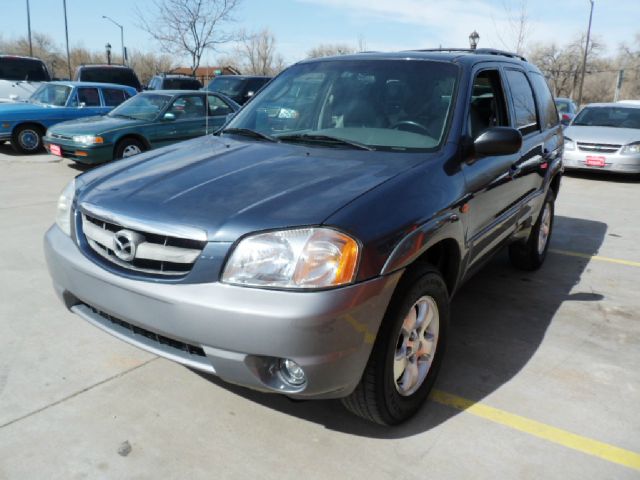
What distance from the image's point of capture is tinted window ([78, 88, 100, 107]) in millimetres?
11727

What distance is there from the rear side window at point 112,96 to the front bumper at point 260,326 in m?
10.9

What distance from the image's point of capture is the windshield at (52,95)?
38.4 ft

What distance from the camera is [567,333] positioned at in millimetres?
3748

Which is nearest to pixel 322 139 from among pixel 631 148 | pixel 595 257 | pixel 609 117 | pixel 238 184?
pixel 238 184

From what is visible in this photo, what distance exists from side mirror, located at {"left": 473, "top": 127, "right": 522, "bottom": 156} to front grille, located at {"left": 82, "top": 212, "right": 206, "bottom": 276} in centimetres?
163

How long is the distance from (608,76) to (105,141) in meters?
71.3

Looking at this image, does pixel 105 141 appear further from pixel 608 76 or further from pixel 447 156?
pixel 608 76

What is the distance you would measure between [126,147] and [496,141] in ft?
26.2

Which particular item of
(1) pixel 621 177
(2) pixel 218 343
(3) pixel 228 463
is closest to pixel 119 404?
(3) pixel 228 463

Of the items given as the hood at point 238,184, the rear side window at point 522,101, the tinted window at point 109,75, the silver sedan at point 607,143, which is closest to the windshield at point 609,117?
the silver sedan at point 607,143

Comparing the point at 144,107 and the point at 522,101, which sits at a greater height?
the point at 522,101

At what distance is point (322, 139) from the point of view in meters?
3.19

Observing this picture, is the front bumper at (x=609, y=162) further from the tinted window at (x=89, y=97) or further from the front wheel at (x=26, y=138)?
the front wheel at (x=26, y=138)

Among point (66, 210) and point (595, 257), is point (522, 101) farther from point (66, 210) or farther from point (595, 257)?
point (66, 210)
